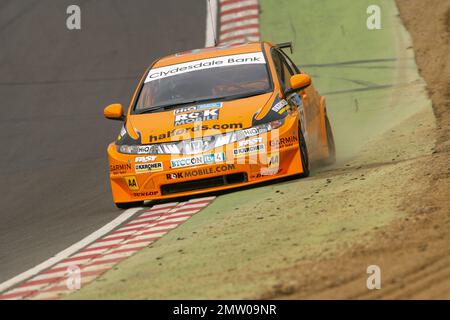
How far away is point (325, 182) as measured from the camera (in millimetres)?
10742

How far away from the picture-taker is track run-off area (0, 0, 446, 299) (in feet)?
24.5

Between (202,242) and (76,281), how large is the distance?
3.84ft

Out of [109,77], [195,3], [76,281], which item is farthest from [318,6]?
[76,281]

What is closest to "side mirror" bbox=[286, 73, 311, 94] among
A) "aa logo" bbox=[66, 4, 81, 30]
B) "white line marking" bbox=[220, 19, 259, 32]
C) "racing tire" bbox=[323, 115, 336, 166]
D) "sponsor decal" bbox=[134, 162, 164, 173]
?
"racing tire" bbox=[323, 115, 336, 166]

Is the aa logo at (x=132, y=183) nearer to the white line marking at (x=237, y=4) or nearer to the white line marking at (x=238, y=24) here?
the white line marking at (x=238, y=24)

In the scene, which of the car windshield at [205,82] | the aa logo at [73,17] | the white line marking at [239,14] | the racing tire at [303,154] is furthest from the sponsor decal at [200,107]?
the aa logo at [73,17]

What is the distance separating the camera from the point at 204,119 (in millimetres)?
11148

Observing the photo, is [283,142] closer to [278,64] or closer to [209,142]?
[209,142]

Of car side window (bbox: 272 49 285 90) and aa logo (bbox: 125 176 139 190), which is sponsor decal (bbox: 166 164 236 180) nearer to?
aa logo (bbox: 125 176 139 190)

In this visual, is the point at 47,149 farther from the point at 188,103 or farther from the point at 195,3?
the point at 195,3

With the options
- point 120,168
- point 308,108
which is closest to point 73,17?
point 308,108

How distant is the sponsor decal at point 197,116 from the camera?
11.2 m

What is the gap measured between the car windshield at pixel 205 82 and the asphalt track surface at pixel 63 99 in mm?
1261

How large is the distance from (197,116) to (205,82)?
975 millimetres
